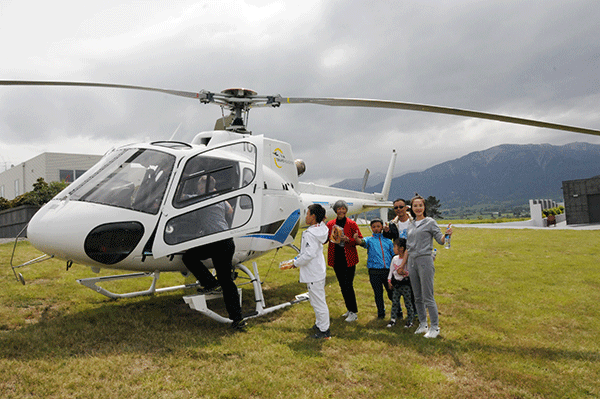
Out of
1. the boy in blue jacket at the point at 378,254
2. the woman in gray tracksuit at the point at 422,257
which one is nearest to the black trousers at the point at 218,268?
the boy in blue jacket at the point at 378,254

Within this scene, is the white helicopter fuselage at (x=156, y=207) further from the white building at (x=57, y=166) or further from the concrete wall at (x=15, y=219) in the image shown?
the white building at (x=57, y=166)

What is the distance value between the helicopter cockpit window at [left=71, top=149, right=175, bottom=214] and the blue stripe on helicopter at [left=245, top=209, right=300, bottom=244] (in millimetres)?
1907

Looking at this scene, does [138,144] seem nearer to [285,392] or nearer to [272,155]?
[272,155]

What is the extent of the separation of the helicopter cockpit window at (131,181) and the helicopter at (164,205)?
0.04 feet

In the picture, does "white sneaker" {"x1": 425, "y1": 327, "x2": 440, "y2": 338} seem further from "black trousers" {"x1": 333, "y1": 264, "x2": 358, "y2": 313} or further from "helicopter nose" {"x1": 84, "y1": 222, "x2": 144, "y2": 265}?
"helicopter nose" {"x1": 84, "y1": 222, "x2": 144, "y2": 265}

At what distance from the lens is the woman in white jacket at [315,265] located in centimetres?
500

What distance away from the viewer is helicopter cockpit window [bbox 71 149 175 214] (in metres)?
4.94

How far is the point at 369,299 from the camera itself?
293 inches

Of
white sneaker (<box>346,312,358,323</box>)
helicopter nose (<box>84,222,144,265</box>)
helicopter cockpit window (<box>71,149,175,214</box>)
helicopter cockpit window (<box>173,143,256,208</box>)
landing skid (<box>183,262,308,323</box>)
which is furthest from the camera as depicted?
white sneaker (<box>346,312,358,323</box>)

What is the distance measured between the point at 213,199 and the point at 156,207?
2.47ft

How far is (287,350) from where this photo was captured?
4672 mm

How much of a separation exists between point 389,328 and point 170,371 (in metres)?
3.15

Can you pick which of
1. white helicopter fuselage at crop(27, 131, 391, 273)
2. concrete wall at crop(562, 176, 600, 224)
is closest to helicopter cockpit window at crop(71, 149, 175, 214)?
white helicopter fuselage at crop(27, 131, 391, 273)

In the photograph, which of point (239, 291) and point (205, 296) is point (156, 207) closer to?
point (205, 296)
